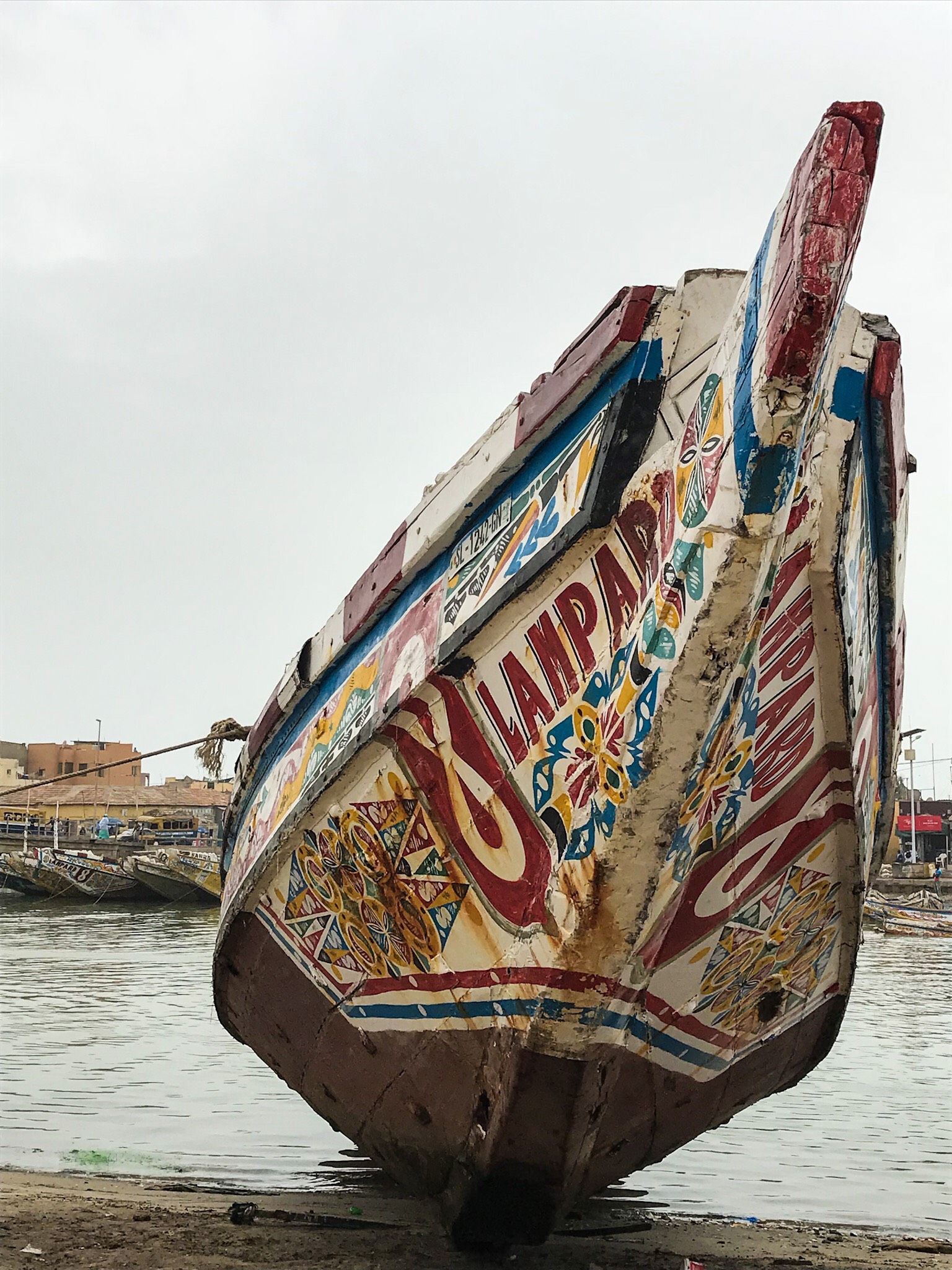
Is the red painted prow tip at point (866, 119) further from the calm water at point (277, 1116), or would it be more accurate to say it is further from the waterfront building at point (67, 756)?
the waterfront building at point (67, 756)

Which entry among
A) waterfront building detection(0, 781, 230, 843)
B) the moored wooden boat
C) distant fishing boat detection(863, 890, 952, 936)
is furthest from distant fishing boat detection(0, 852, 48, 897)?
distant fishing boat detection(863, 890, 952, 936)

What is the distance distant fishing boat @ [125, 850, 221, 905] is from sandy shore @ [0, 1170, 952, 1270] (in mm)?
26642

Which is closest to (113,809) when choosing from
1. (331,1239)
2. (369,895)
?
(331,1239)

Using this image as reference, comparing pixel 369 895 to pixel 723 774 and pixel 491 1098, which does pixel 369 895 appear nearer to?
pixel 491 1098

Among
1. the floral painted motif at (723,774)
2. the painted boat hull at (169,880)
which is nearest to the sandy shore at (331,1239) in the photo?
the floral painted motif at (723,774)

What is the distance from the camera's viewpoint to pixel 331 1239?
433 centimetres

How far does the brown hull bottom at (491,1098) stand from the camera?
3.31 metres

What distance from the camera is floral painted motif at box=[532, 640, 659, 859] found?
279 cm

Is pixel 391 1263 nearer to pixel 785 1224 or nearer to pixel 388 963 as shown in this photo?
pixel 388 963

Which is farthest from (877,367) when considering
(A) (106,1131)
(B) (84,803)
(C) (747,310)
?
(B) (84,803)

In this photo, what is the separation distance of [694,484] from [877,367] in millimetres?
768

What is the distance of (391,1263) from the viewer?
13.0 ft

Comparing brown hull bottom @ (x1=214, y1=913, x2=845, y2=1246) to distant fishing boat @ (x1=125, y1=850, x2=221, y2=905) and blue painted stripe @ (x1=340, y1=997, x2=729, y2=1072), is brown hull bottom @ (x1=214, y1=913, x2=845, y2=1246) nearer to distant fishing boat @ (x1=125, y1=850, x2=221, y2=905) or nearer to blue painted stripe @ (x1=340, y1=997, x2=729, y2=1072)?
blue painted stripe @ (x1=340, y1=997, x2=729, y2=1072)

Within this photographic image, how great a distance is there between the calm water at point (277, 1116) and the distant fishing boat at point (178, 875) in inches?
690
